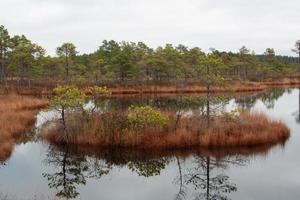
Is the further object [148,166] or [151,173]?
[148,166]

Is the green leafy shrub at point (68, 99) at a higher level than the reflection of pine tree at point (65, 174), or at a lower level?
higher

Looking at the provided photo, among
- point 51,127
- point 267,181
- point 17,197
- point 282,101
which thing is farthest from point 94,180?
→ point 282,101

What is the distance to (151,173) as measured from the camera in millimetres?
16656

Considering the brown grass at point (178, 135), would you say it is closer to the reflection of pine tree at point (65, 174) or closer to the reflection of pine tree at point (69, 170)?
the reflection of pine tree at point (69, 170)

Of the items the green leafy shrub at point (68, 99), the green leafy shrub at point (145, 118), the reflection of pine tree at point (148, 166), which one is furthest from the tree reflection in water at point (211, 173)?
the green leafy shrub at point (68, 99)

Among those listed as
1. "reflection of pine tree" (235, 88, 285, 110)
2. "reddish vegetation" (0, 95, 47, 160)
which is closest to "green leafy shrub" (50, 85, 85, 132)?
"reddish vegetation" (0, 95, 47, 160)

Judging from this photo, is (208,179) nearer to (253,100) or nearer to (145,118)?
(145,118)

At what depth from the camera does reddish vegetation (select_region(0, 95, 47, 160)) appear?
1997 cm

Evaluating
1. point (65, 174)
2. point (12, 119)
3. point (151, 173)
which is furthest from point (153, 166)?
point (12, 119)

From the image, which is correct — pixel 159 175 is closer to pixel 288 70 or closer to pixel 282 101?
pixel 282 101

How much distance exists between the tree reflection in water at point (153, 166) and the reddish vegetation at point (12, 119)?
2.13 m

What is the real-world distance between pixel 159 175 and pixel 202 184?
193cm

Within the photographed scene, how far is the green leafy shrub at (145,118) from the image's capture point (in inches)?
781

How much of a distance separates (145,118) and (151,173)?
396cm
